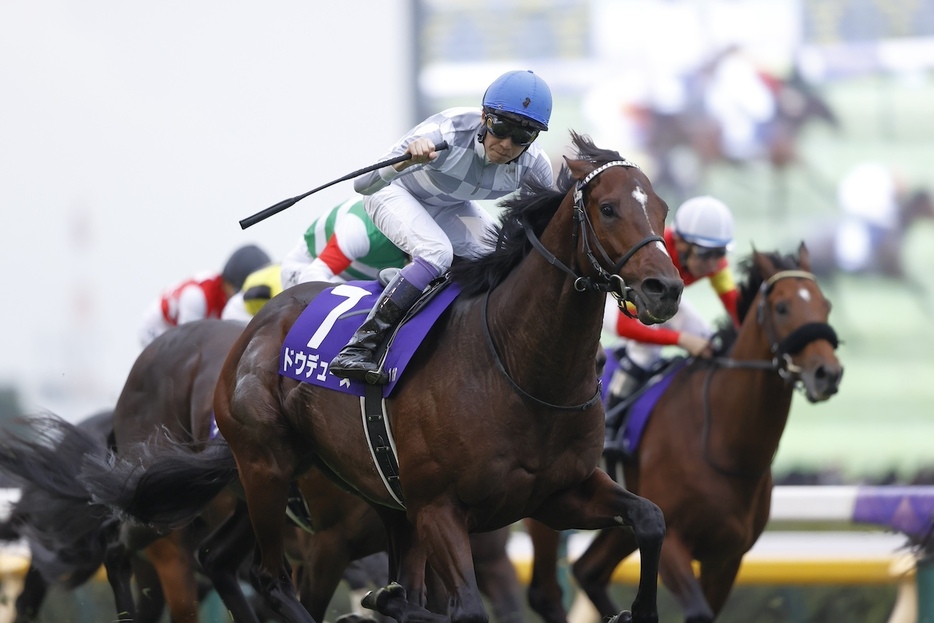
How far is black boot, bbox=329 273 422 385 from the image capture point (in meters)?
3.98

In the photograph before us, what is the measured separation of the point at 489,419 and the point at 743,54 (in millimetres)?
12209

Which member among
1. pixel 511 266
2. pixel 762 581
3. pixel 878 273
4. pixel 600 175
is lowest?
pixel 878 273

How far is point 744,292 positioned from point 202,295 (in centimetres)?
285

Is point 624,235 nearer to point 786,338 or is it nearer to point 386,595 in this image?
point 386,595

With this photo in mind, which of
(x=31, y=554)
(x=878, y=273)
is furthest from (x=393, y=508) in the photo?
(x=878, y=273)

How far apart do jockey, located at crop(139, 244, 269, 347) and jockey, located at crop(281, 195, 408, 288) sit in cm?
159

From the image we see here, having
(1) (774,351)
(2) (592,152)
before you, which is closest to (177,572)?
(1) (774,351)

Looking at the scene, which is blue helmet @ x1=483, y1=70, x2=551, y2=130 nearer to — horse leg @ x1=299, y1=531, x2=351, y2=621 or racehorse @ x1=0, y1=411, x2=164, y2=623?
horse leg @ x1=299, y1=531, x2=351, y2=621

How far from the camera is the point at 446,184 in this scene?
170 inches

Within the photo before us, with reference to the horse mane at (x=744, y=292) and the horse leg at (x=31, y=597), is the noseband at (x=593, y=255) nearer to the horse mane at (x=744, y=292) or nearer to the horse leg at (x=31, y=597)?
the horse mane at (x=744, y=292)

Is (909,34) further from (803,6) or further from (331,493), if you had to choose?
(331,493)

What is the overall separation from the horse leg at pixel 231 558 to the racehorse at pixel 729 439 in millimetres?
1475

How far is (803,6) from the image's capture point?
15.7m

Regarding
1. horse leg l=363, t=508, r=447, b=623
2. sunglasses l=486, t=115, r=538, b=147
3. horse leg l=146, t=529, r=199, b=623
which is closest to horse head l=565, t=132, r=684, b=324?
sunglasses l=486, t=115, r=538, b=147
